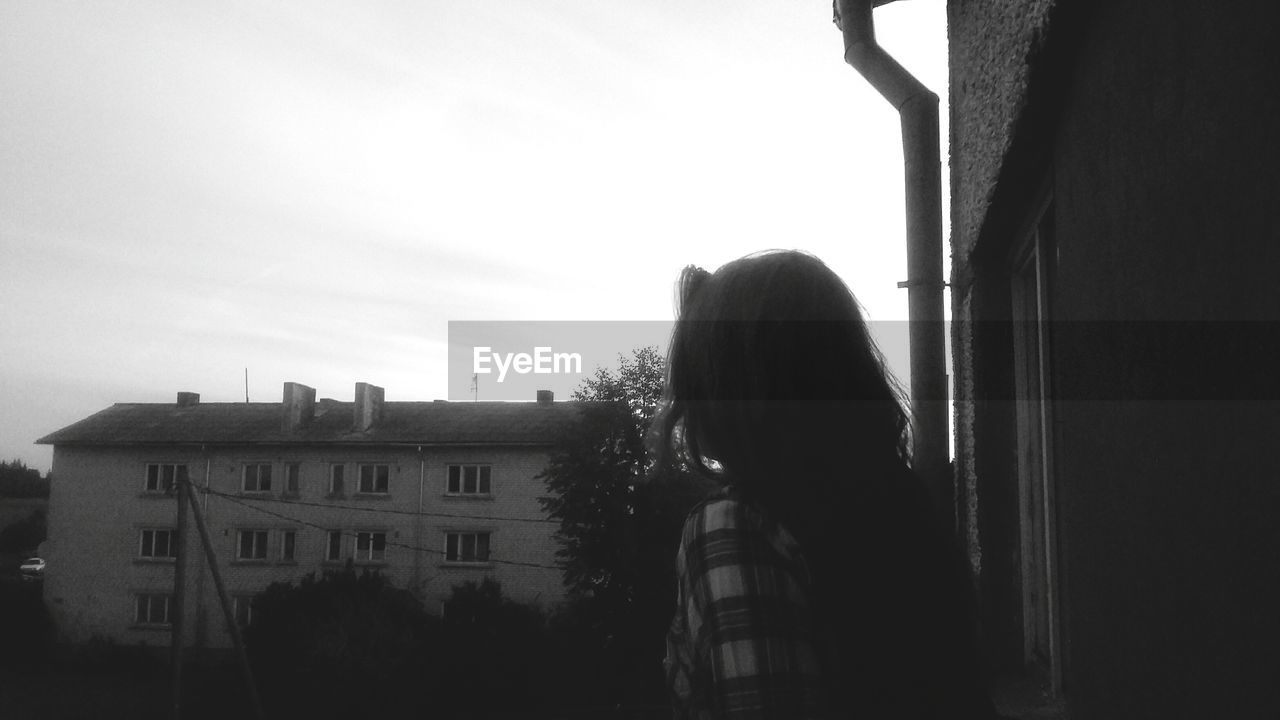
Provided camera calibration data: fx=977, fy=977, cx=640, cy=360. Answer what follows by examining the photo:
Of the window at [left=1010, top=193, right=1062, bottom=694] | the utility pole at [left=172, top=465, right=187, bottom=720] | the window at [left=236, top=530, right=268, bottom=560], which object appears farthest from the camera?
the window at [left=236, top=530, right=268, bottom=560]

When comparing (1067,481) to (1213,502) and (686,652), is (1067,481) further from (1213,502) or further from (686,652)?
(686,652)

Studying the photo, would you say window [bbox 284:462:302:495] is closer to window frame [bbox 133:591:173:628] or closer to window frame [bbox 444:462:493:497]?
window frame [bbox 444:462:493:497]

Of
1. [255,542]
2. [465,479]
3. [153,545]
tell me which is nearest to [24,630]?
[153,545]

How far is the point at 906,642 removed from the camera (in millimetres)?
1155

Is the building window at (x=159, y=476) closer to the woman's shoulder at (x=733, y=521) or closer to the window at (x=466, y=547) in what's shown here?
the window at (x=466, y=547)

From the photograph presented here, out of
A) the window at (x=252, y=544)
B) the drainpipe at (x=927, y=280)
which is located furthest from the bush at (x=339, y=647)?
the drainpipe at (x=927, y=280)

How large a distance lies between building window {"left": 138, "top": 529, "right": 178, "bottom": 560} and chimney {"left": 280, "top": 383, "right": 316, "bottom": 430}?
6.38m

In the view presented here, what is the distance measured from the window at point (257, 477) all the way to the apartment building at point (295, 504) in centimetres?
4

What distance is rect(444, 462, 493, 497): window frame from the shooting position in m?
36.6

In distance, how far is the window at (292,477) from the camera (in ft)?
125

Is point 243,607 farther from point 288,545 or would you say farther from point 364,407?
point 364,407

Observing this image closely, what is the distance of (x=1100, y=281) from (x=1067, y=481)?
52 centimetres

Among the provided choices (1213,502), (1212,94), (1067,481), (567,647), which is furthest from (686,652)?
(567,647)

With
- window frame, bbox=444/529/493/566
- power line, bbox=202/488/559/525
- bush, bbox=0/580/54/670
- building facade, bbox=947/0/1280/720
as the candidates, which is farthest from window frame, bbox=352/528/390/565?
building facade, bbox=947/0/1280/720
